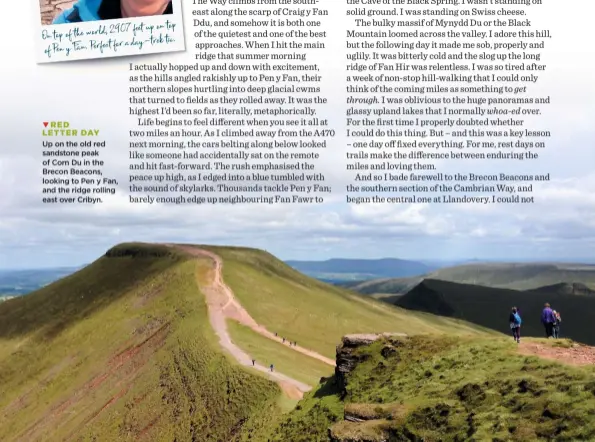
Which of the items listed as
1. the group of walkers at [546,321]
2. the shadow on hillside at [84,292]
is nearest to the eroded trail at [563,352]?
the group of walkers at [546,321]

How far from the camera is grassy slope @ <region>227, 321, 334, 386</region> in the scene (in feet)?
168

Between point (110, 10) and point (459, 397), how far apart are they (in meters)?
31.5

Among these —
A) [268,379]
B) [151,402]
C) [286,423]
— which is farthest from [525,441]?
[151,402]

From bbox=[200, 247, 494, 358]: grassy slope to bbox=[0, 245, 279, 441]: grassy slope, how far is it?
34.1ft

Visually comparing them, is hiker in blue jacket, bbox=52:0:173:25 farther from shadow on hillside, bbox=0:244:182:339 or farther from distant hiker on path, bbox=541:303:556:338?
shadow on hillside, bbox=0:244:182:339

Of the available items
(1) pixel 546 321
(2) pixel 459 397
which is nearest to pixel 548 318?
(1) pixel 546 321

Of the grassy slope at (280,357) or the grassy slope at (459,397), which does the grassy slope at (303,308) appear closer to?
the grassy slope at (280,357)

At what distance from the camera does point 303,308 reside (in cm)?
9575

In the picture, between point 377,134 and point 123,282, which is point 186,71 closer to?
point 377,134

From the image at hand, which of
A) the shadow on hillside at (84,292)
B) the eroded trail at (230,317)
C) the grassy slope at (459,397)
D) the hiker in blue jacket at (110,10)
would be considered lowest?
the shadow on hillside at (84,292)

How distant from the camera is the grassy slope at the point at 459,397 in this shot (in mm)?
18684

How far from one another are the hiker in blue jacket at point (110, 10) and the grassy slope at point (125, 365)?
29528 millimetres

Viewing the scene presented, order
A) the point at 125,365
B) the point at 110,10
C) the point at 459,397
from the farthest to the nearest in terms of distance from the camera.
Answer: the point at 125,365 < the point at 110,10 < the point at 459,397

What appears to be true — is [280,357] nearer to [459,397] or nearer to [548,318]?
[548,318]
